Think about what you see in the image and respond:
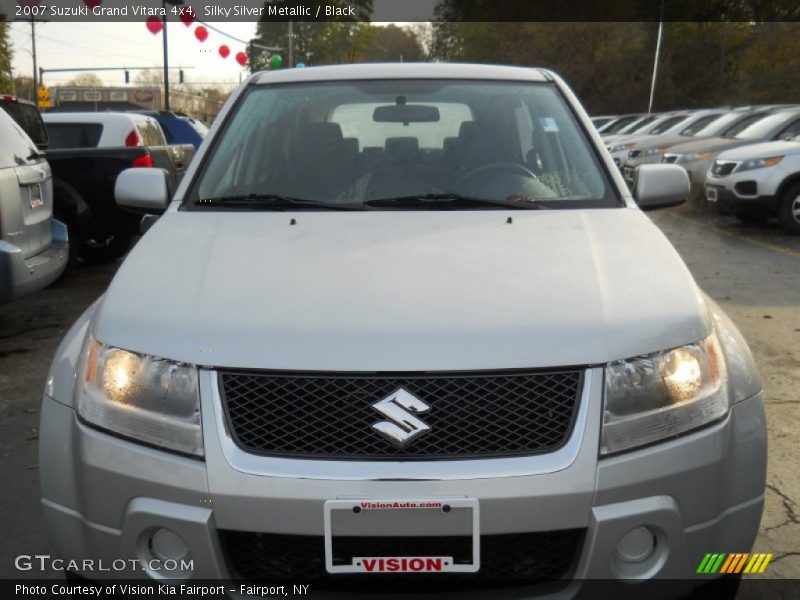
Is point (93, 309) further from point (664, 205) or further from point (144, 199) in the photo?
point (664, 205)

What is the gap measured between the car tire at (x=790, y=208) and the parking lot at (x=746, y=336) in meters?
0.19

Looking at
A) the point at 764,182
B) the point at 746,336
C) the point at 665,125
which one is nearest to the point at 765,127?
the point at 764,182

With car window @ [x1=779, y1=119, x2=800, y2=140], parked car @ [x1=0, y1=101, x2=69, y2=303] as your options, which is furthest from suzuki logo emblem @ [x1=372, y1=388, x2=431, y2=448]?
car window @ [x1=779, y1=119, x2=800, y2=140]

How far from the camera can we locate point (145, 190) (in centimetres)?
395

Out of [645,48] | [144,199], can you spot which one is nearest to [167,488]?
[144,199]

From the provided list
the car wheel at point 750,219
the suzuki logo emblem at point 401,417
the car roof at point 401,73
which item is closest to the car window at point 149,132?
the car roof at point 401,73

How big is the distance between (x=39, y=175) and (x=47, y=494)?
4.52 meters

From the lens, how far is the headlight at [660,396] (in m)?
2.39

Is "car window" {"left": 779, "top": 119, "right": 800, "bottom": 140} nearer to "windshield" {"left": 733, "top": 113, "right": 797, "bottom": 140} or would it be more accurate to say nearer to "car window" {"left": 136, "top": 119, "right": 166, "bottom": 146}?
"windshield" {"left": 733, "top": 113, "right": 797, "bottom": 140}

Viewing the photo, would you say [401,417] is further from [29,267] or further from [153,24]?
[153,24]

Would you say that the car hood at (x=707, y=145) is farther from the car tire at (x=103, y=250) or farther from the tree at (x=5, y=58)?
the tree at (x=5, y=58)

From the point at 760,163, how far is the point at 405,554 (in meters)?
11.1

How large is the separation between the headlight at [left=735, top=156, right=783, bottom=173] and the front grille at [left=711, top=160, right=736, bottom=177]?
8.6 inches

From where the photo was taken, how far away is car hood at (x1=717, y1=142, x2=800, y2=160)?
1223cm
